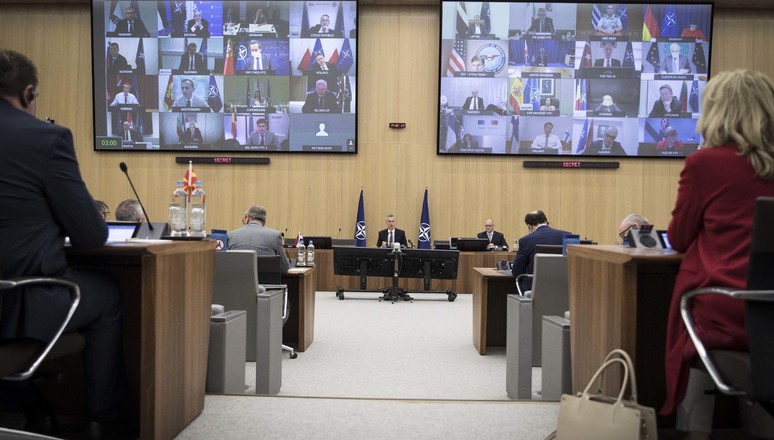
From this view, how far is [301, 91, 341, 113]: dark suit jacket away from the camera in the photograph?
12.6m

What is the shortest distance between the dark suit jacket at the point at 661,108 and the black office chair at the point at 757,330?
442 inches

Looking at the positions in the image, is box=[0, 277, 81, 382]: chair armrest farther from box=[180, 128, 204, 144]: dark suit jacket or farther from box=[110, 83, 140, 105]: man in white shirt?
box=[110, 83, 140, 105]: man in white shirt

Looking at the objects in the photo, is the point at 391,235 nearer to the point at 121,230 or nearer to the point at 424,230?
the point at 424,230

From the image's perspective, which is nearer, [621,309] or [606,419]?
[606,419]

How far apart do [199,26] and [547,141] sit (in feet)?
20.4

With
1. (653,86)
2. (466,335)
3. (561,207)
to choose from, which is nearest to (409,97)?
(561,207)

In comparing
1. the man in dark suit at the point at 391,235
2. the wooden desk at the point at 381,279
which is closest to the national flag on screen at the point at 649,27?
the wooden desk at the point at 381,279

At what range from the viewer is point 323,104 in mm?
12664

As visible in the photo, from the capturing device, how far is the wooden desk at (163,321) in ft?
8.24

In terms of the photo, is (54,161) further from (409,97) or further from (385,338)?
(409,97)

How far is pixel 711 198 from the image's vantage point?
2.21m

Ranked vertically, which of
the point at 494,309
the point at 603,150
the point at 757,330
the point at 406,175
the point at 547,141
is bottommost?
the point at 494,309

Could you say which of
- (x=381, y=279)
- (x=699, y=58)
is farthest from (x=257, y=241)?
(x=699, y=58)

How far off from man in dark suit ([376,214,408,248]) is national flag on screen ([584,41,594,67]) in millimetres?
4124
